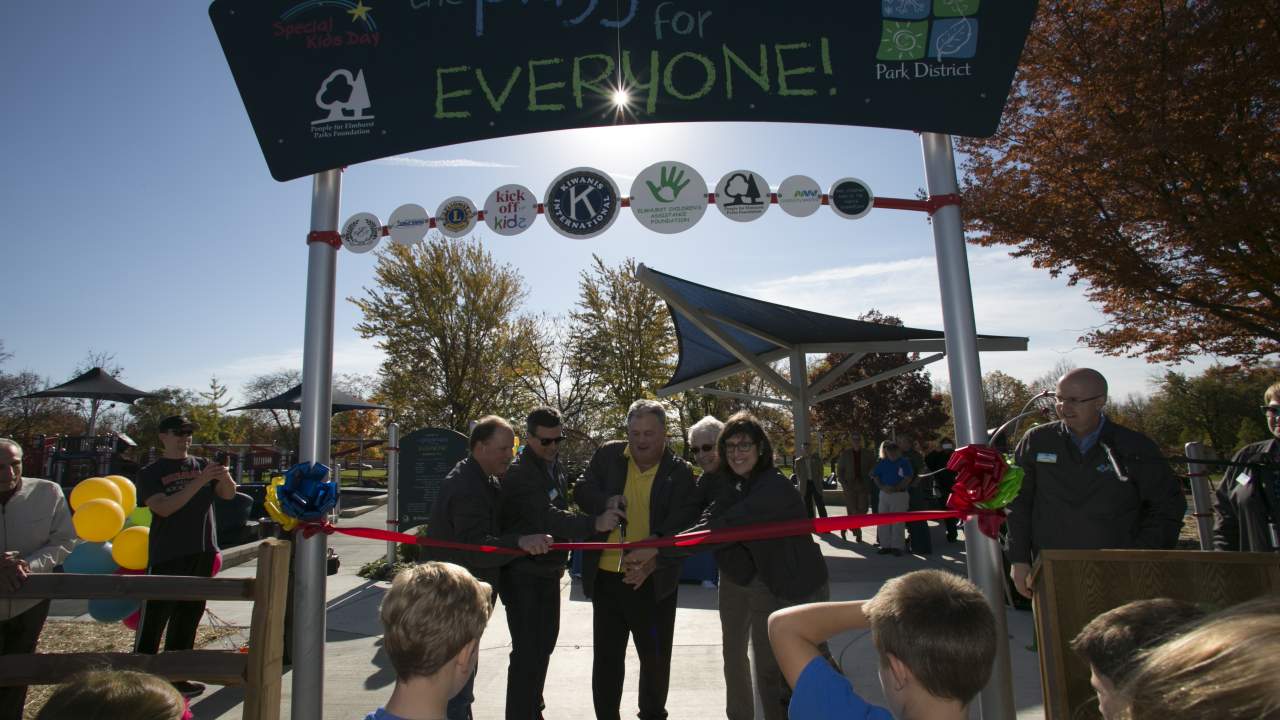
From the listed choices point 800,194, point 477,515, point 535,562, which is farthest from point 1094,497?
point 477,515

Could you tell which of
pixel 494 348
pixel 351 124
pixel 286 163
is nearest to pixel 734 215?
pixel 351 124

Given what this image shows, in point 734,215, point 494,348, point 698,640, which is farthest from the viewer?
point 494,348

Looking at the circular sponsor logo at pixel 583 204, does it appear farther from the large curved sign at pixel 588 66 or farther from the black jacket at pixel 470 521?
the black jacket at pixel 470 521

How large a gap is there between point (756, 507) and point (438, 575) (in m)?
1.78

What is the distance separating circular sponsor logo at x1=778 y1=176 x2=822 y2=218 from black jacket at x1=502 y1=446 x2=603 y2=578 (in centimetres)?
185

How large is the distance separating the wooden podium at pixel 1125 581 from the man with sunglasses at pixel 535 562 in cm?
191

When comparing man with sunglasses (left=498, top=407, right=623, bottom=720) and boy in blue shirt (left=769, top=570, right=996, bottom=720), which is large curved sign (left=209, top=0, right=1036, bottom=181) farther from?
boy in blue shirt (left=769, top=570, right=996, bottom=720)

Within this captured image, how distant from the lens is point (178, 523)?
451cm

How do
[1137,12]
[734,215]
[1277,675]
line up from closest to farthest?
1. [1277,675]
2. [734,215]
3. [1137,12]

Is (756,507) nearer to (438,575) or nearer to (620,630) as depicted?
(620,630)

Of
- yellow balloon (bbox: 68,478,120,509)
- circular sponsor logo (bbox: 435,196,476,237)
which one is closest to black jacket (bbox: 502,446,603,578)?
circular sponsor logo (bbox: 435,196,476,237)

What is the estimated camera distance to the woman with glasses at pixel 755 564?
3.29 m

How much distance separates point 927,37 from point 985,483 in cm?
191

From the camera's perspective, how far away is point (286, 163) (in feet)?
10.9
